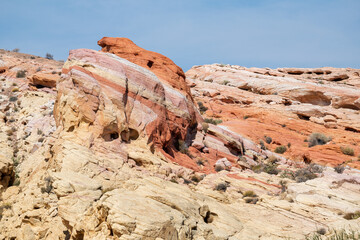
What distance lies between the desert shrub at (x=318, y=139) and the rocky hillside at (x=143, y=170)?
2.07m

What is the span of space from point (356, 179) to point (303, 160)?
6967 mm

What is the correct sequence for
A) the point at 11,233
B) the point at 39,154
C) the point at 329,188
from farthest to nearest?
the point at 39,154, the point at 329,188, the point at 11,233

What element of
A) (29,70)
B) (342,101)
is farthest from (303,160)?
(29,70)

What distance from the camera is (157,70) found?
19688 mm

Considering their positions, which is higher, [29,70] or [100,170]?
[29,70]

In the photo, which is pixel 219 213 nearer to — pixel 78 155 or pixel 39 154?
pixel 78 155

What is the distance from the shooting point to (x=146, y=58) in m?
19.5

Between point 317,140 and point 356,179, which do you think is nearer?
point 356,179

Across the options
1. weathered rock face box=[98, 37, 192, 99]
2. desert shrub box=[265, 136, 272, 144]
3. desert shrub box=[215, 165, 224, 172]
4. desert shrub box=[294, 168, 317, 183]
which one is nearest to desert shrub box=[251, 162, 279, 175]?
desert shrub box=[294, 168, 317, 183]

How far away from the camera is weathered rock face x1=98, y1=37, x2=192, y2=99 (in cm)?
1917

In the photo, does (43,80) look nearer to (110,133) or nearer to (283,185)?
(110,133)

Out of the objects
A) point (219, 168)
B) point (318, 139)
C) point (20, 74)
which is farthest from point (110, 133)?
point (20, 74)

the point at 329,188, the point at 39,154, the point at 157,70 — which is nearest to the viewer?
the point at 329,188

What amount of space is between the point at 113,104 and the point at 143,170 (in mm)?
3467
